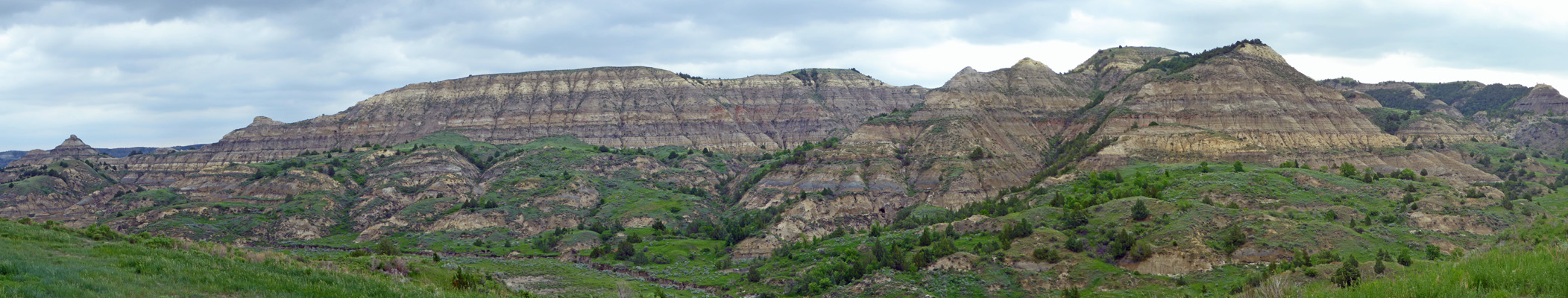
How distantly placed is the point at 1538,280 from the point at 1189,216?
218 feet

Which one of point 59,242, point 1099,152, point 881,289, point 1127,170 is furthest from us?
point 1099,152

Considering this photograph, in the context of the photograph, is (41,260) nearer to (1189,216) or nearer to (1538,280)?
(1538,280)

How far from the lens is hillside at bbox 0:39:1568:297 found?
78.9 metres

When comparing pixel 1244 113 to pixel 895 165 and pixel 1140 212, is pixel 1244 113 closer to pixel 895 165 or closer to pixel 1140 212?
pixel 895 165

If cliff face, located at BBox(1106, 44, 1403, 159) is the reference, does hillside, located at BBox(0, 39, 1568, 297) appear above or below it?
below

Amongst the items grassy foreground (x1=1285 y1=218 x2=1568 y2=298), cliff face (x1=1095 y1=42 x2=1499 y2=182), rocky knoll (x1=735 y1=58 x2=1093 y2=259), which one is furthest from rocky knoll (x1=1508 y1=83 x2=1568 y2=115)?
grassy foreground (x1=1285 y1=218 x2=1568 y2=298)

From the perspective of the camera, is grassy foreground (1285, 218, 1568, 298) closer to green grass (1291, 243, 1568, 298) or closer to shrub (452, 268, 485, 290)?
green grass (1291, 243, 1568, 298)

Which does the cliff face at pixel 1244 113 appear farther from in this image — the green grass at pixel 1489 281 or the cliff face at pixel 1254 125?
the green grass at pixel 1489 281

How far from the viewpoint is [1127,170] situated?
391ft

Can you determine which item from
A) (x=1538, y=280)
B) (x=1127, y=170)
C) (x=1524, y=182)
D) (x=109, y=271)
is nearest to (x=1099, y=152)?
(x=1127, y=170)

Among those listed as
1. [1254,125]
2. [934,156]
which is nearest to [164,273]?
[934,156]

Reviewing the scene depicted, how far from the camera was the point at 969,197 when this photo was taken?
127625 millimetres

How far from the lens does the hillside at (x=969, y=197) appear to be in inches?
3105

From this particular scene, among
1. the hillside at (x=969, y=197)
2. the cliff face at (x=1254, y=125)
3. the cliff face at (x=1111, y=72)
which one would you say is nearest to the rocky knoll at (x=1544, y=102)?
the hillside at (x=969, y=197)
